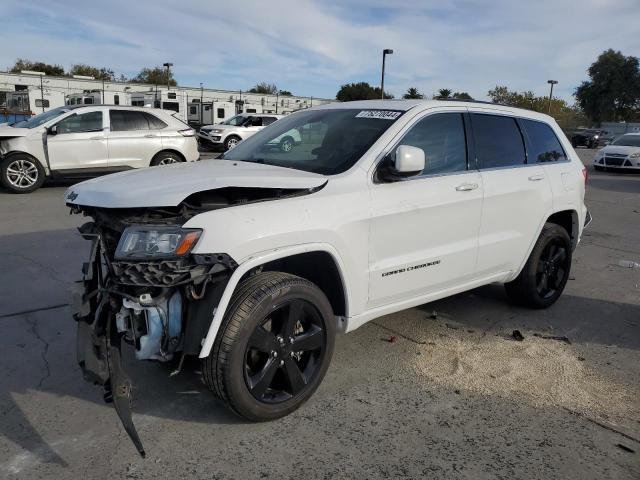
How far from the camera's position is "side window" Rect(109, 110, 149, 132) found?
1160cm

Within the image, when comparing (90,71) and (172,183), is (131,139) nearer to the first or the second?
(172,183)

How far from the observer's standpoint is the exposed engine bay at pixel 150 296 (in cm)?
266

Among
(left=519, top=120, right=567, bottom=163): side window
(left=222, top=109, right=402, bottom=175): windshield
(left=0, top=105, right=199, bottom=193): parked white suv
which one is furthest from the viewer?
(left=0, top=105, right=199, bottom=193): parked white suv

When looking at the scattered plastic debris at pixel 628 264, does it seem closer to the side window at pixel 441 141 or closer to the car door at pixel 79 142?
the side window at pixel 441 141

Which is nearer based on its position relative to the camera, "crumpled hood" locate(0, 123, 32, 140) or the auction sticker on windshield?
the auction sticker on windshield

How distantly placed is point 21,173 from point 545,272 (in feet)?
32.5

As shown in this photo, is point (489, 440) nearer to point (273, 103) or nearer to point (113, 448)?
point (113, 448)

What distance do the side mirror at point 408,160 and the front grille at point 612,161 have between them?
18344mm

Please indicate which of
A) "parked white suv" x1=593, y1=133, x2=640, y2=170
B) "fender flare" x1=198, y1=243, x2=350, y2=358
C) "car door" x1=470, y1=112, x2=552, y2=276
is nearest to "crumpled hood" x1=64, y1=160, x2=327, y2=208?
"fender flare" x1=198, y1=243, x2=350, y2=358

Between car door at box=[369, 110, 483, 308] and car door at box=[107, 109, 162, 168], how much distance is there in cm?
916

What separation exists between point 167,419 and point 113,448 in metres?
0.35

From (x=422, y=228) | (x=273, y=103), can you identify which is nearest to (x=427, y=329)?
(x=422, y=228)

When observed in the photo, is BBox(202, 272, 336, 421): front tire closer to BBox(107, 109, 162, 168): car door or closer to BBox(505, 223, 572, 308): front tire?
BBox(505, 223, 572, 308): front tire

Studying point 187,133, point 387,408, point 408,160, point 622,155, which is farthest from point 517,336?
point 622,155
